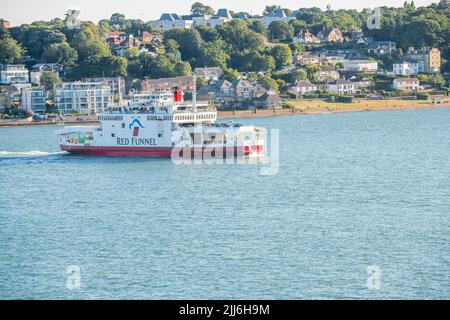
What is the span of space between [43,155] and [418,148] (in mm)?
14774

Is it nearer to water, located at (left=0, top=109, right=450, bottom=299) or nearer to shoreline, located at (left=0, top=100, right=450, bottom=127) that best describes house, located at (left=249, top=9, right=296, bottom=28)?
shoreline, located at (left=0, top=100, right=450, bottom=127)

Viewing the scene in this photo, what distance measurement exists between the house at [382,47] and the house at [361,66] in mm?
4268

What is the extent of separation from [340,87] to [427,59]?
1175 cm

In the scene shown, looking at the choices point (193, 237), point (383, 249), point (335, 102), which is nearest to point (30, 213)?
point (193, 237)

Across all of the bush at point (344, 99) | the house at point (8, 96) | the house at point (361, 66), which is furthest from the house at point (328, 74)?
the house at point (8, 96)

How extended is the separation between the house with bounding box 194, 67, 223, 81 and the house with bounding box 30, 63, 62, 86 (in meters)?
10.6

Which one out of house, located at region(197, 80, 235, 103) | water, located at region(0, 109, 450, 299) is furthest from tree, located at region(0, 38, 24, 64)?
water, located at region(0, 109, 450, 299)

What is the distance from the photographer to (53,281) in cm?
1503

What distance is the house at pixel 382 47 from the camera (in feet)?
257

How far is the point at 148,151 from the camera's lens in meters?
34.6

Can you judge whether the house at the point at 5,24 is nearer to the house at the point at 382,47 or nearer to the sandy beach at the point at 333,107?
the sandy beach at the point at 333,107

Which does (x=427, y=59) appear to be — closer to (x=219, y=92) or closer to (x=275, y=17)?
(x=219, y=92)

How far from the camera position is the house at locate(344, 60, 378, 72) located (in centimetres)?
7350
